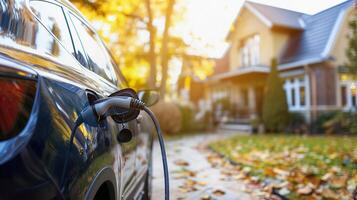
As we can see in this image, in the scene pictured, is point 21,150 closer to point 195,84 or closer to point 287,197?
point 287,197

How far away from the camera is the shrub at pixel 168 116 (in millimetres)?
13125

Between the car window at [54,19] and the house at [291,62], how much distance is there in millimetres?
10432

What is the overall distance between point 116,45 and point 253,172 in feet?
38.0

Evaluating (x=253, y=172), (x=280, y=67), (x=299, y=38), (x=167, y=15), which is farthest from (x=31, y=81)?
(x=299, y=38)

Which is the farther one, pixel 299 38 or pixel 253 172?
pixel 299 38

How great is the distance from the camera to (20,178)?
36.8 inches

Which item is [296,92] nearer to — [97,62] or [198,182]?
[198,182]

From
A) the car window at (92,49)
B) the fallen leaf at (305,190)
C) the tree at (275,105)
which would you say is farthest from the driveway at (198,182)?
the tree at (275,105)

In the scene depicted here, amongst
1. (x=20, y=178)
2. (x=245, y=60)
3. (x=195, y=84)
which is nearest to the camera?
(x=20, y=178)

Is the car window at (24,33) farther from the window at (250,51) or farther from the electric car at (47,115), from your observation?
the window at (250,51)

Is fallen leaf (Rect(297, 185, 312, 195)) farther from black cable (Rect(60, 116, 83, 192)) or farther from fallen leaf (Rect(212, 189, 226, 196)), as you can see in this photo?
black cable (Rect(60, 116, 83, 192))

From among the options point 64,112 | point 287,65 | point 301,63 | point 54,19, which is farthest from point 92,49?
point 287,65

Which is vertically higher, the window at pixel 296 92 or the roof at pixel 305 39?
the roof at pixel 305 39

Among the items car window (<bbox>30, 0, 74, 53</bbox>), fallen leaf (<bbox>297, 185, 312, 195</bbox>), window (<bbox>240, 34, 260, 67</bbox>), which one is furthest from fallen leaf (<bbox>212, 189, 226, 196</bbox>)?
window (<bbox>240, 34, 260, 67</bbox>)
